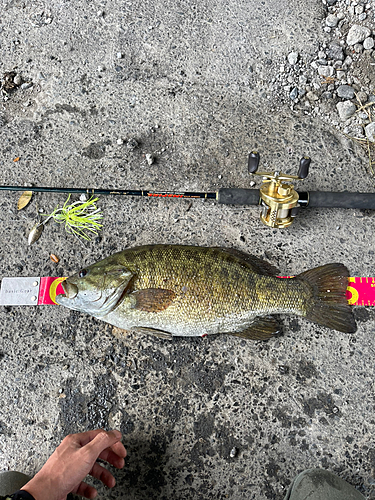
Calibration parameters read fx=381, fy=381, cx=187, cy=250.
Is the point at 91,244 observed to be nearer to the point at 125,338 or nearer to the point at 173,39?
the point at 125,338

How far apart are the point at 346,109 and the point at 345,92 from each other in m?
0.18

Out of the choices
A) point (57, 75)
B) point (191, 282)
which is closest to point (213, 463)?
point (191, 282)

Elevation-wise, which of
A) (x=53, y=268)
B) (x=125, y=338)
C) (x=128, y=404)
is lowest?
(x=128, y=404)

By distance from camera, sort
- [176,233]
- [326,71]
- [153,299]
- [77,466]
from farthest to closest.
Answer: [326,71] < [176,233] < [153,299] < [77,466]

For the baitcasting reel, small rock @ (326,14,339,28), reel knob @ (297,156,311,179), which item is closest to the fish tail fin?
the baitcasting reel

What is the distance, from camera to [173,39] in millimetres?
3438

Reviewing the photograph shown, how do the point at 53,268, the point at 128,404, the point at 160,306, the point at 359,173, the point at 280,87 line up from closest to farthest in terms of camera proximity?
the point at 160,306 → the point at 128,404 → the point at 53,268 → the point at 359,173 → the point at 280,87

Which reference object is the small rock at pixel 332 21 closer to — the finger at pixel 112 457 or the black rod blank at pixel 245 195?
the black rod blank at pixel 245 195

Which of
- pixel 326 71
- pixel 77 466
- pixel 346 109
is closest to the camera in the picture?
pixel 77 466

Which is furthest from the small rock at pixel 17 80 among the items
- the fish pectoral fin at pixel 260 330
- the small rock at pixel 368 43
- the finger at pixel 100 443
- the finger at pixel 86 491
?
the finger at pixel 86 491

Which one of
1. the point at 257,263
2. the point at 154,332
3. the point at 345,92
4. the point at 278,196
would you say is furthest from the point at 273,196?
the point at 345,92

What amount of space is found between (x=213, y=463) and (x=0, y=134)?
2.97m

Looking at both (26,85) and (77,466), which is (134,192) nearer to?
(26,85)

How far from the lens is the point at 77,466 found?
6.48 feet
